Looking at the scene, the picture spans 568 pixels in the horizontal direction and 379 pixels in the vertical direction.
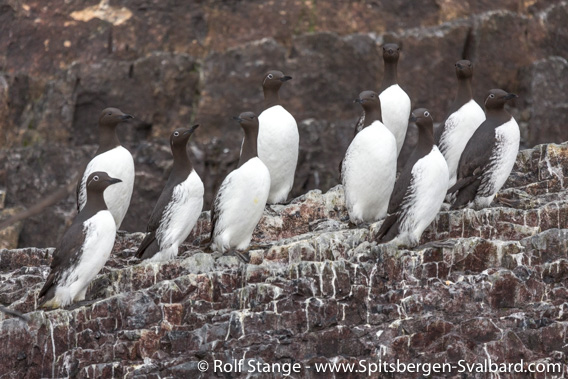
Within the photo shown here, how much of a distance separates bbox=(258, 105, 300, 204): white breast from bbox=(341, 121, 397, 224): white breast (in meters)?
1.35

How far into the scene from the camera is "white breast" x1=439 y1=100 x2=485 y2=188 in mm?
14398

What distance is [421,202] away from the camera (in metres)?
12.1

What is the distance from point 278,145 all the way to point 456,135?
6.99 feet

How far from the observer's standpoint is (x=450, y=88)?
20.0m

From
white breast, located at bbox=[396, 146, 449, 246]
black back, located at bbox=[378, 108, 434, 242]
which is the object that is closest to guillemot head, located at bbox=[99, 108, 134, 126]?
black back, located at bbox=[378, 108, 434, 242]

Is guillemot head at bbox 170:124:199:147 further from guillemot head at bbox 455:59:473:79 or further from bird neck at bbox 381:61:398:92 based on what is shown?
guillemot head at bbox 455:59:473:79

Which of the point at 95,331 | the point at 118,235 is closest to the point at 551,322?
the point at 95,331

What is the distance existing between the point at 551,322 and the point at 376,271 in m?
1.72

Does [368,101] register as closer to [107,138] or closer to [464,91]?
[464,91]

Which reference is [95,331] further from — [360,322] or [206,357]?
[360,322]

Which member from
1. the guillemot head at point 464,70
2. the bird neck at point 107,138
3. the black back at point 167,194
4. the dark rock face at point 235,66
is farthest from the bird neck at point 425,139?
the dark rock face at point 235,66

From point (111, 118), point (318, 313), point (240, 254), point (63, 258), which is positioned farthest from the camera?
point (111, 118)

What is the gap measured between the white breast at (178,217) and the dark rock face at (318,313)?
59cm

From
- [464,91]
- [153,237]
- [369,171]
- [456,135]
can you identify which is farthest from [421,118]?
[153,237]
